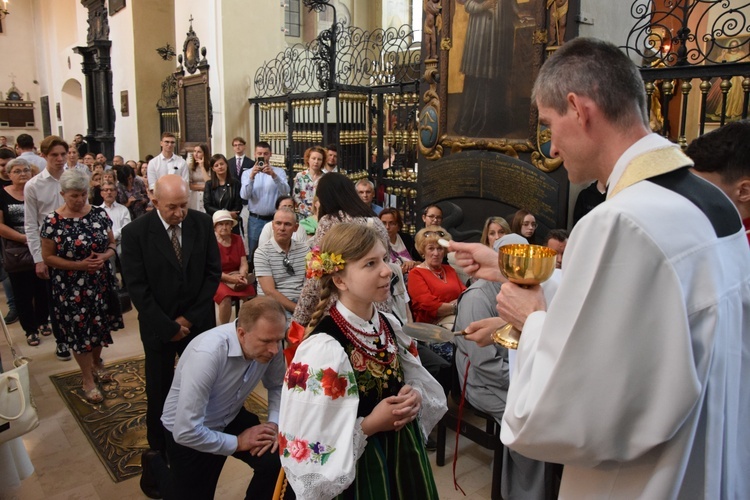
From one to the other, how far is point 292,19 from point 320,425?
14202 millimetres

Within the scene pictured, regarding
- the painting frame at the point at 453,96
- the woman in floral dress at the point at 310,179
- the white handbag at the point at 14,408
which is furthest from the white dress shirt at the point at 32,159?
the white handbag at the point at 14,408

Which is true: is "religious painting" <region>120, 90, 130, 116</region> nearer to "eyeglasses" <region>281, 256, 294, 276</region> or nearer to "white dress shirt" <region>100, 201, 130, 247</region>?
"white dress shirt" <region>100, 201, 130, 247</region>

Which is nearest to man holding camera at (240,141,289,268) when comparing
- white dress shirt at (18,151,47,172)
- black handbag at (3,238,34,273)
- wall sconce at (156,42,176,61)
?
black handbag at (3,238,34,273)

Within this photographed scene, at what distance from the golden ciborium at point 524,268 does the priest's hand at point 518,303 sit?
0.10 feet

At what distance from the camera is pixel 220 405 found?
2.85m

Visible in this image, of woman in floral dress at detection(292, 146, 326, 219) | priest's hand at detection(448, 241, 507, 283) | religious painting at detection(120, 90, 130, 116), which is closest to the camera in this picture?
priest's hand at detection(448, 241, 507, 283)

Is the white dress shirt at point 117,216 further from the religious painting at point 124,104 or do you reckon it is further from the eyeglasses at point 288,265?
the religious painting at point 124,104

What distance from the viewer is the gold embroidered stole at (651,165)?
4.22 ft

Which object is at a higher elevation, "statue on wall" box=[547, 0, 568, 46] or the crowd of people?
"statue on wall" box=[547, 0, 568, 46]

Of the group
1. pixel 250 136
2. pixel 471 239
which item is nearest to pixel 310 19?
pixel 250 136

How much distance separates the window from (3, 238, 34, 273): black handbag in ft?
33.8

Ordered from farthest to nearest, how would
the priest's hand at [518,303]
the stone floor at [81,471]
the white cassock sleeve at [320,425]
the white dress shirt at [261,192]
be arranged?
the white dress shirt at [261,192], the stone floor at [81,471], the white cassock sleeve at [320,425], the priest's hand at [518,303]

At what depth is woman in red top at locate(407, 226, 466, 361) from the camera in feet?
14.6

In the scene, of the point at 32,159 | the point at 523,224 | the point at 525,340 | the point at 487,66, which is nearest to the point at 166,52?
the point at 32,159
